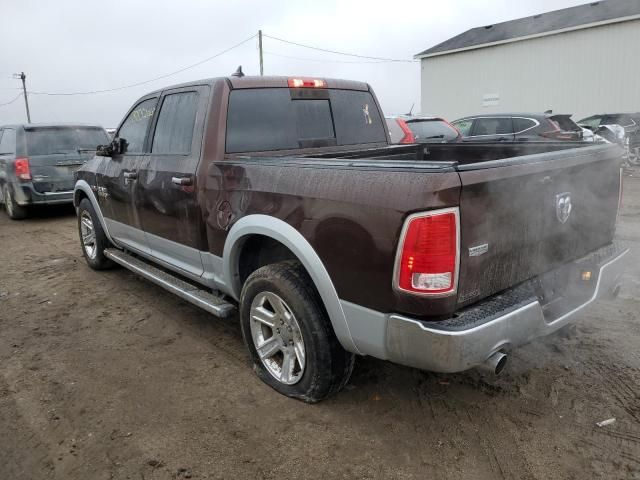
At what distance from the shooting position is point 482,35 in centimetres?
2405

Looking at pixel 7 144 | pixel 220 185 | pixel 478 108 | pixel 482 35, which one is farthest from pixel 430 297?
pixel 482 35

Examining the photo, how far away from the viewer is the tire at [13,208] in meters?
9.07

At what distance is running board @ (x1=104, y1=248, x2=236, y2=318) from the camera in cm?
338

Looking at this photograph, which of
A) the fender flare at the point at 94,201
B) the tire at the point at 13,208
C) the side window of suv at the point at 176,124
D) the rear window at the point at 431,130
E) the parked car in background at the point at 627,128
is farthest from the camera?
the parked car in background at the point at 627,128

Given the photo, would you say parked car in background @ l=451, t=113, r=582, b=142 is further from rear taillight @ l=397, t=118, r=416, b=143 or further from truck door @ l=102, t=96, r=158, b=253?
truck door @ l=102, t=96, r=158, b=253

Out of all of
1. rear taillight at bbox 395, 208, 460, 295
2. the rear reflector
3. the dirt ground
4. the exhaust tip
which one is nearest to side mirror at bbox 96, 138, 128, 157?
the dirt ground

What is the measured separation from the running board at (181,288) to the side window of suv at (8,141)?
5.41 m

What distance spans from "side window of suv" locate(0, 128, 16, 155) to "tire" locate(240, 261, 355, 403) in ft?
25.1

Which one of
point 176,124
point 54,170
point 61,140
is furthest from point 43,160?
point 176,124

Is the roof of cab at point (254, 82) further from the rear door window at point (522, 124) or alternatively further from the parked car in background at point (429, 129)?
the rear door window at point (522, 124)

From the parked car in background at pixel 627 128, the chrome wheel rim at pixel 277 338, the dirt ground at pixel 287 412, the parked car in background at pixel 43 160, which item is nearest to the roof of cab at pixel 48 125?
the parked car in background at pixel 43 160

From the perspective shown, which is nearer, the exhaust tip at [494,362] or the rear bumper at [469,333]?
the rear bumper at [469,333]

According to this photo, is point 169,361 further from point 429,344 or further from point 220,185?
point 429,344

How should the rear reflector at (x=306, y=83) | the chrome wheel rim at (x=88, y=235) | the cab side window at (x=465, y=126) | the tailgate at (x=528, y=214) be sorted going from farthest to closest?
the cab side window at (x=465, y=126), the chrome wheel rim at (x=88, y=235), the rear reflector at (x=306, y=83), the tailgate at (x=528, y=214)
